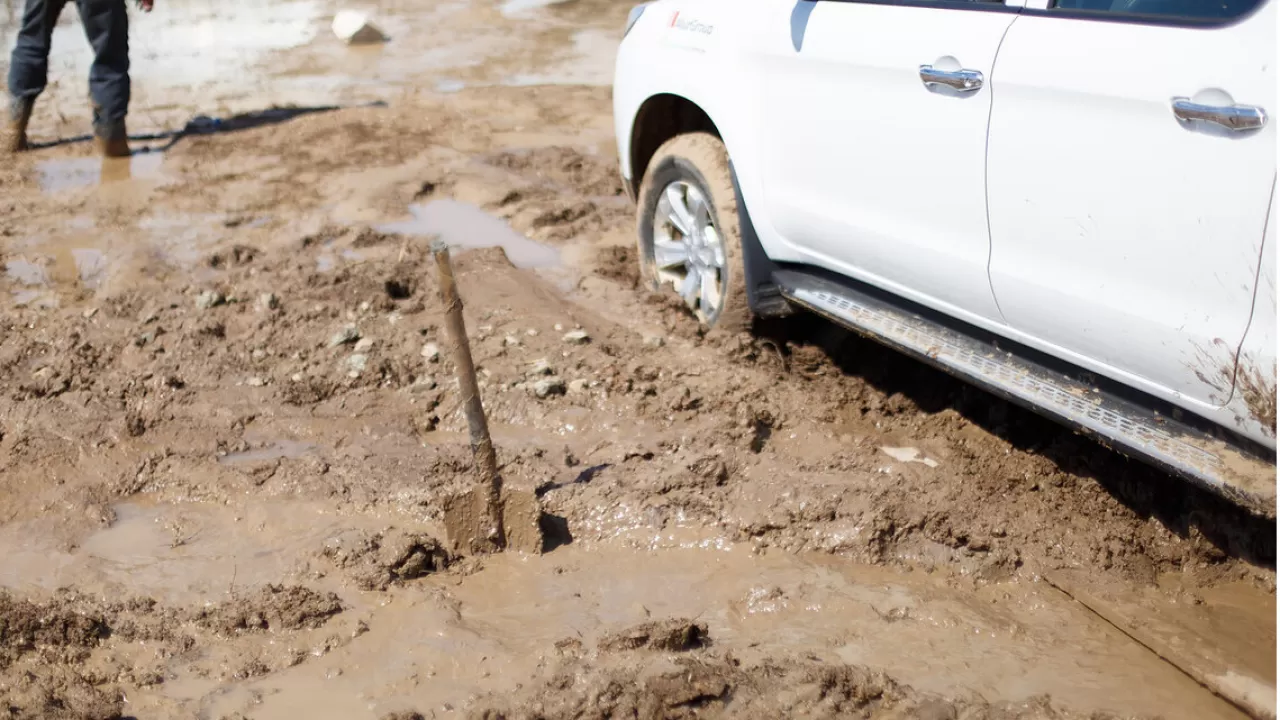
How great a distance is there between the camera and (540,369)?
4512 mm

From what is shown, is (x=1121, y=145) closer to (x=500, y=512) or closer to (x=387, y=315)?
(x=500, y=512)

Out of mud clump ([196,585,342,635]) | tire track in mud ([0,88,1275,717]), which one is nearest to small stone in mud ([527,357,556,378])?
tire track in mud ([0,88,1275,717])

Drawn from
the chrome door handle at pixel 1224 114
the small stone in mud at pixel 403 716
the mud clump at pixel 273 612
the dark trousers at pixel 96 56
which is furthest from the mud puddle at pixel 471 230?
the chrome door handle at pixel 1224 114

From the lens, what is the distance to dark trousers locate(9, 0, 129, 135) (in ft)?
26.3

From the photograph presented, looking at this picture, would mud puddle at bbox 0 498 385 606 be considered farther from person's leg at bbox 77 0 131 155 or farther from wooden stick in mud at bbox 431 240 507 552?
person's leg at bbox 77 0 131 155

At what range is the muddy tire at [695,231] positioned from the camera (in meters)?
4.44

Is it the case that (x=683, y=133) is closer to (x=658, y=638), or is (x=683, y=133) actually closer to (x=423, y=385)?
(x=423, y=385)

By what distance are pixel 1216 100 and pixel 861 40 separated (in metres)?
1.27

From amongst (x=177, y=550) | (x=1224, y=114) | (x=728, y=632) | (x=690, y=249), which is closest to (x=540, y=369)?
(x=690, y=249)

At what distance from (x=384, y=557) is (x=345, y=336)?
5.15 ft

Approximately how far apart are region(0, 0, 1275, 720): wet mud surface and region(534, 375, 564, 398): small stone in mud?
1 centimetres

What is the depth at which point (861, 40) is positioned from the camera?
143 inches

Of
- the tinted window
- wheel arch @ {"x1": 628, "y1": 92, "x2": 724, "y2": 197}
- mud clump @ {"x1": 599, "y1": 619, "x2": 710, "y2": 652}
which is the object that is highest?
the tinted window

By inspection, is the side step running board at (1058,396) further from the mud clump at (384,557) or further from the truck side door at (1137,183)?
the mud clump at (384,557)
